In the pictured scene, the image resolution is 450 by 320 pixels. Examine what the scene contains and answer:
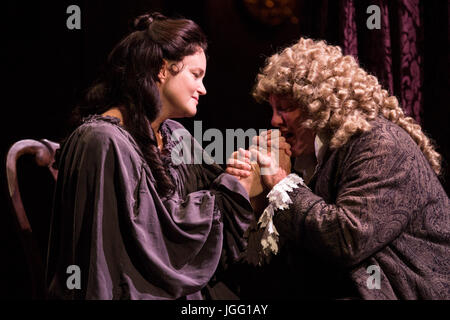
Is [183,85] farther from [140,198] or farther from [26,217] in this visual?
[26,217]

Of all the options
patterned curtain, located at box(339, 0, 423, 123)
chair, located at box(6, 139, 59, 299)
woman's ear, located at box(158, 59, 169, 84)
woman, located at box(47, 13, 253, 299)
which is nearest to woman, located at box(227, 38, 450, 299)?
woman, located at box(47, 13, 253, 299)

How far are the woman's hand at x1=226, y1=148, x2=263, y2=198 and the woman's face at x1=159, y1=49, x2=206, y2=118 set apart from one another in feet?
0.70

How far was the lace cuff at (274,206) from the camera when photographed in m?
1.67

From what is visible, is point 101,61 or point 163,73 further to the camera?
point 101,61

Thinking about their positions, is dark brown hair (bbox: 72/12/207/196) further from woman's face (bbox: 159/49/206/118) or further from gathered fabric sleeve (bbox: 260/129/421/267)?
gathered fabric sleeve (bbox: 260/129/421/267)

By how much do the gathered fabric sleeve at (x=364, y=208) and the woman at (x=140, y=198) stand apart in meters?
0.21

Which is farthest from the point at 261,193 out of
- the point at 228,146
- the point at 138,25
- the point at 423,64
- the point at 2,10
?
the point at 2,10

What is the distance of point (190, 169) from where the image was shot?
198 centimetres

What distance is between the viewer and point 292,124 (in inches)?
71.8

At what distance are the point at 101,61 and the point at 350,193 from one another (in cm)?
123

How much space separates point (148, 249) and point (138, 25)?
726 millimetres
